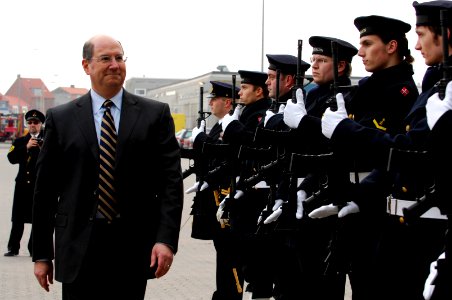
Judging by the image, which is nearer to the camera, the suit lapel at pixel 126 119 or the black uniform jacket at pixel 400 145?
the black uniform jacket at pixel 400 145

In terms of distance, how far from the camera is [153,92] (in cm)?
8212

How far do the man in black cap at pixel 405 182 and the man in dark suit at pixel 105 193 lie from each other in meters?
0.90

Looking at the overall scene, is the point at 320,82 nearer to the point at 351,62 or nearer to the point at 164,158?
the point at 351,62

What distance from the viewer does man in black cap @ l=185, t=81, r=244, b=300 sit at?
315 inches

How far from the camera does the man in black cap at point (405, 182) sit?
434 cm

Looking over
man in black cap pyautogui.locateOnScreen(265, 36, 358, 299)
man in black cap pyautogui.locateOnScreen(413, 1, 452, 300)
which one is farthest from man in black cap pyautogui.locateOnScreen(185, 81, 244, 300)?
man in black cap pyautogui.locateOnScreen(413, 1, 452, 300)

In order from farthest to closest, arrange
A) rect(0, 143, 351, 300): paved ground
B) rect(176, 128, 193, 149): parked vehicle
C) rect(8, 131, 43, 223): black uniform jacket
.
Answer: rect(176, 128, 193, 149): parked vehicle → rect(8, 131, 43, 223): black uniform jacket → rect(0, 143, 351, 300): paved ground

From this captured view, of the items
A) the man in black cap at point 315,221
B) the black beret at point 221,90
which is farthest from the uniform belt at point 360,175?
the black beret at point 221,90

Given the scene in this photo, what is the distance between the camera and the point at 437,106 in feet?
12.9

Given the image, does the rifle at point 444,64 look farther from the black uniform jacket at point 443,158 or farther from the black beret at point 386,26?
the black beret at point 386,26

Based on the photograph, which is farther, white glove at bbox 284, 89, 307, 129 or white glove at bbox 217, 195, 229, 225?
white glove at bbox 217, 195, 229, 225

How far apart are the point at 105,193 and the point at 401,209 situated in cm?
144

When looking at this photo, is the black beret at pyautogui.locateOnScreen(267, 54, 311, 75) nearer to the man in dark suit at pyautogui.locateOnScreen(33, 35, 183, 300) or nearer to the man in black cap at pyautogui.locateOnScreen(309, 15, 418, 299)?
the man in black cap at pyautogui.locateOnScreen(309, 15, 418, 299)

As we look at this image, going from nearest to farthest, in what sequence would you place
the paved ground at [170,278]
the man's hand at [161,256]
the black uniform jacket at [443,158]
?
the black uniform jacket at [443,158]
the man's hand at [161,256]
the paved ground at [170,278]
